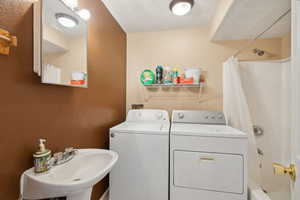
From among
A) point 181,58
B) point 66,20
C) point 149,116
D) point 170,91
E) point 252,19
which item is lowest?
point 149,116

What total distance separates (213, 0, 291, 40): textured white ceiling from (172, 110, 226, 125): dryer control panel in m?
1.19

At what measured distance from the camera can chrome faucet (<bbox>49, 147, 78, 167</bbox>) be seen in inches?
34.6

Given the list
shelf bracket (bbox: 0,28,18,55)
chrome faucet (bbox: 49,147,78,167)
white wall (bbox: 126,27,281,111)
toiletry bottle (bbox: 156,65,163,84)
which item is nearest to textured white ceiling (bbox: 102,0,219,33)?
white wall (bbox: 126,27,281,111)

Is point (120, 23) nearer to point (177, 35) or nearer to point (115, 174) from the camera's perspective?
point (177, 35)

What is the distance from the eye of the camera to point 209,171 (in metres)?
1.31

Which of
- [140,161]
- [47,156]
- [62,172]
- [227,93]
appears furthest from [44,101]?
[227,93]

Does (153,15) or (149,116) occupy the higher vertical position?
(153,15)

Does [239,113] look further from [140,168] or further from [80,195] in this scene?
[80,195]

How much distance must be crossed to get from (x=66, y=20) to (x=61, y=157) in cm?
106

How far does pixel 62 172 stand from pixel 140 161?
2.57ft

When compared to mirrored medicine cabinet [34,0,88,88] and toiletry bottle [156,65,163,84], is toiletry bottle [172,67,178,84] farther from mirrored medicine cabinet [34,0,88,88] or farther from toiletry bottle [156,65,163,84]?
mirrored medicine cabinet [34,0,88,88]

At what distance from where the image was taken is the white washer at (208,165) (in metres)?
1.26

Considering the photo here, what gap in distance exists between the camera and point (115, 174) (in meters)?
1.51

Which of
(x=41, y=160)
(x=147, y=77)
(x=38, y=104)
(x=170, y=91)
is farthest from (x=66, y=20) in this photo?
(x=170, y=91)
